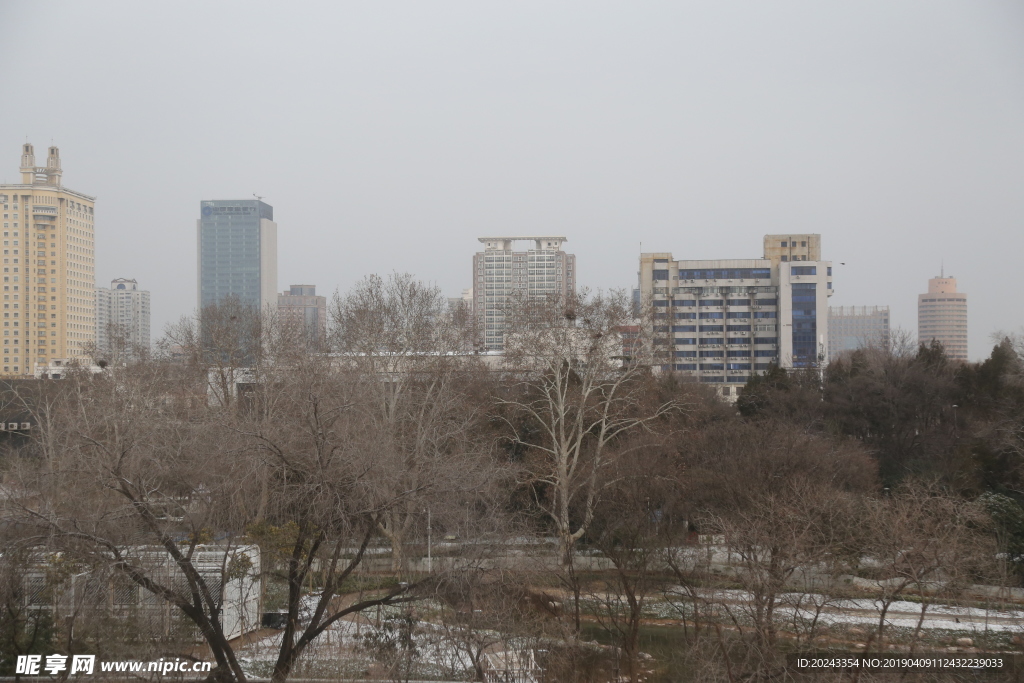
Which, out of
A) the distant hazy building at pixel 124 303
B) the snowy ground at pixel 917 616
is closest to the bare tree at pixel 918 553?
the snowy ground at pixel 917 616

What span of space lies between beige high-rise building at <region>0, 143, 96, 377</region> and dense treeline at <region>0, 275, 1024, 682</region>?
1948 inches

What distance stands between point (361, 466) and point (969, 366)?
939 inches

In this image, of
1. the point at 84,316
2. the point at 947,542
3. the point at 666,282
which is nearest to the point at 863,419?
the point at 947,542

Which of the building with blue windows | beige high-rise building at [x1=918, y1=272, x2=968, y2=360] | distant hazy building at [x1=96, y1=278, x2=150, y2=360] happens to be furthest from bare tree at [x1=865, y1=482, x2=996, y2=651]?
beige high-rise building at [x1=918, y1=272, x2=968, y2=360]

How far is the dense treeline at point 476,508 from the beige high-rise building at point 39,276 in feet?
162

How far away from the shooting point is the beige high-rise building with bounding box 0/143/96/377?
64.9 m

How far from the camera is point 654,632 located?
40.6ft

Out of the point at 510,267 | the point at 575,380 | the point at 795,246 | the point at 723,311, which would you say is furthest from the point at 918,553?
the point at 510,267

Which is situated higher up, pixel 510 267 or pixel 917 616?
pixel 510 267

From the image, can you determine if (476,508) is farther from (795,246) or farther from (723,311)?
(795,246)

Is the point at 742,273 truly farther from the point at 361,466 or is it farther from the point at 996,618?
the point at 361,466

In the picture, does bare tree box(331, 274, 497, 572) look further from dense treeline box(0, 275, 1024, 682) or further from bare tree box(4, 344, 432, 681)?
bare tree box(4, 344, 432, 681)

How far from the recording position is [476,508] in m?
9.87

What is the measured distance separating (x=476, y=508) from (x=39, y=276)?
2702 inches
